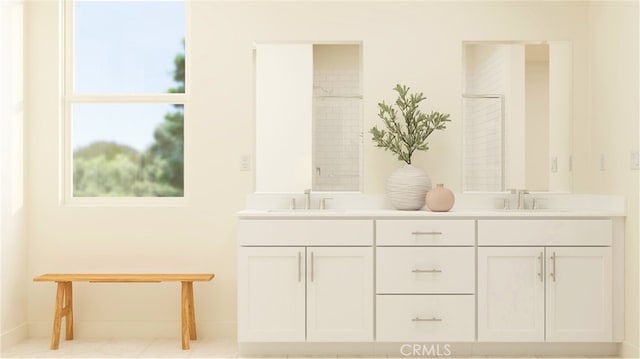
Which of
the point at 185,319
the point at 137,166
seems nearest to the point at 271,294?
the point at 185,319

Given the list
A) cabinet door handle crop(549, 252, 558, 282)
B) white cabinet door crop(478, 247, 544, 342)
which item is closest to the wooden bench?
white cabinet door crop(478, 247, 544, 342)

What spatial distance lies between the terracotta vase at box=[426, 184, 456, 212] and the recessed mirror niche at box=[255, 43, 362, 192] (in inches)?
19.7

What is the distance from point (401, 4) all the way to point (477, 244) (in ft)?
5.19

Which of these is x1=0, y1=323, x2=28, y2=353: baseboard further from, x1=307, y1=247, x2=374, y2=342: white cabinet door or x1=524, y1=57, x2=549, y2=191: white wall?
x1=524, y1=57, x2=549, y2=191: white wall

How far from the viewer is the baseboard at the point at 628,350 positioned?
2.98m

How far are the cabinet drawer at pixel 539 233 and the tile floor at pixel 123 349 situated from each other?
2.86 ft

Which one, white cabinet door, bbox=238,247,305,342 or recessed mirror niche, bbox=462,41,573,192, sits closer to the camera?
white cabinet door, bbox=238,247,305,342

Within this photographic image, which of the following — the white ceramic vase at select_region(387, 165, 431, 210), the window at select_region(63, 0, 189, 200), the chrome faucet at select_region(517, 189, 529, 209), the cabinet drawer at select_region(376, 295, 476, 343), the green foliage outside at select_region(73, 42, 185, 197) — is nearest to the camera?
the cabinet drawer at select_region(376, 295, 476, 343)

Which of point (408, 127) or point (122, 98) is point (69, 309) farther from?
point (408, 127)

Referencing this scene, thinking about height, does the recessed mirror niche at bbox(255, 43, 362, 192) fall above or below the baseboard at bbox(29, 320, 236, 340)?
above

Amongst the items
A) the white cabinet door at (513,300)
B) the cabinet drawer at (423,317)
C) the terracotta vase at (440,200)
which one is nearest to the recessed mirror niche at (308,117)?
the terracotta vase at (440,200)

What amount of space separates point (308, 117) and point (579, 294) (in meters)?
1.87

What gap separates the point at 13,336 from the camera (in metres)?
3.38

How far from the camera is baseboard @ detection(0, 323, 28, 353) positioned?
3.29 metres
